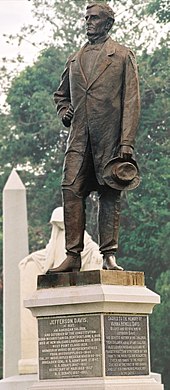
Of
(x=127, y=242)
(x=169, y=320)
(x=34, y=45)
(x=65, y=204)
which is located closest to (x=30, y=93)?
(x=34, y=45)

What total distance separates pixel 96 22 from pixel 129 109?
0.91 metres

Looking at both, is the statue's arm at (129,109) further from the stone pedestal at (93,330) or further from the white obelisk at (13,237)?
the white obelisk at (13,237)

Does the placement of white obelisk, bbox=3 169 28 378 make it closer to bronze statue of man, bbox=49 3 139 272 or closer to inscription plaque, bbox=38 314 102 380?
bronze statue of man, bbox=49 3 139 272

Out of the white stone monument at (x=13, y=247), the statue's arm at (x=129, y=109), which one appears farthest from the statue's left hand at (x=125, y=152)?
the white stone monument at (x=13, y=247)

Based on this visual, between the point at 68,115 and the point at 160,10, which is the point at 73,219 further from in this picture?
the point at 160,10

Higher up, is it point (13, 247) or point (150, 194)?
point (150, 194)

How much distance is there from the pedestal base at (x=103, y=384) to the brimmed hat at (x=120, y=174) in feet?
5.63

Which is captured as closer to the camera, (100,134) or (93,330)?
(93,330)

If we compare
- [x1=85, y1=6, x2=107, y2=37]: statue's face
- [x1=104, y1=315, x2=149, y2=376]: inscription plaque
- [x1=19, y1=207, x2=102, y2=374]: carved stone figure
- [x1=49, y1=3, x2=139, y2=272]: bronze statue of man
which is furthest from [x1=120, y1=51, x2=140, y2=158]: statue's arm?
[x1=19, y1=207, x2=102, y2=374]: carved stone figure

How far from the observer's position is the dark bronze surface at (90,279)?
12164 mm

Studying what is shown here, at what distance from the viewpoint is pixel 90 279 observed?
12.2 m

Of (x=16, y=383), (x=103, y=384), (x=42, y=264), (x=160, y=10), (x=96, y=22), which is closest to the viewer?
(x=103, y=384)

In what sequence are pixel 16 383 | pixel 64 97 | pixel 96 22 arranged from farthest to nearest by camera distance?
pixel 16 383, pixel 64 97, pixel 96 22

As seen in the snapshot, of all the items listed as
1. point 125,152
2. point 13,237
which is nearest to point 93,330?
point 125,152
